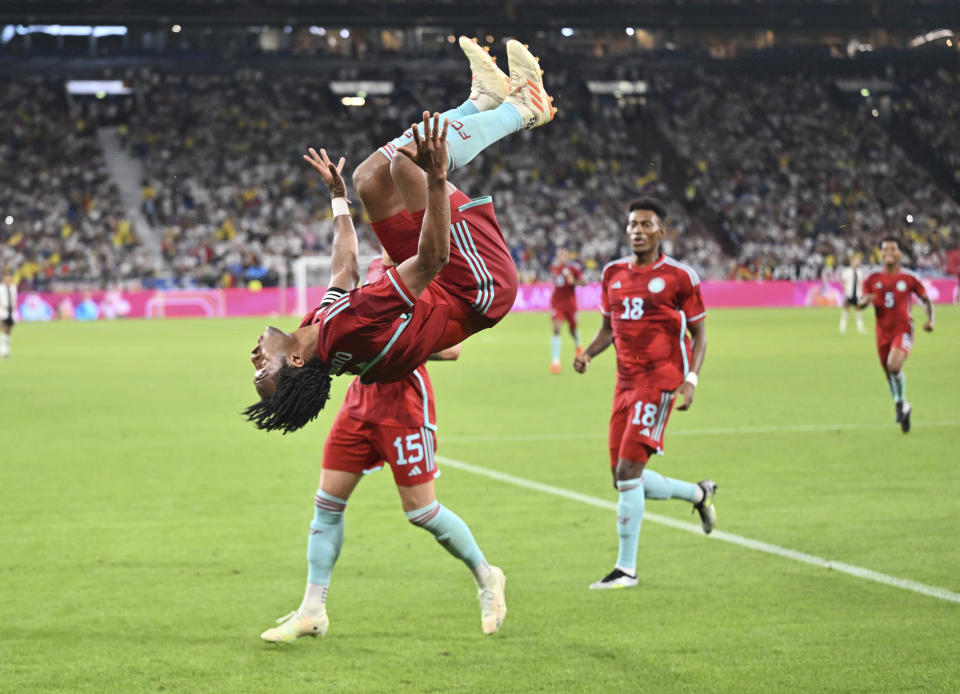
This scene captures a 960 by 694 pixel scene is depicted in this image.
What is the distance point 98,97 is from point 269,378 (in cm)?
4866

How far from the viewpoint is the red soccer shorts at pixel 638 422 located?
773 centimetres

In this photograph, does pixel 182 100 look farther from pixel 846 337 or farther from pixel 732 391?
pixel 732 391

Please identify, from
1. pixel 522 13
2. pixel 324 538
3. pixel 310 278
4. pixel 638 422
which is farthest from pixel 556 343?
pixel 522 13

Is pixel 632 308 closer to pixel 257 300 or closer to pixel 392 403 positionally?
pixel 392 403

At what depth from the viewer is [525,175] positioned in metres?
50.5

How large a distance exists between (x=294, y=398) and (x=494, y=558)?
3685mm

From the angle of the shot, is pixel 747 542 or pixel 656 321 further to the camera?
pixel 747 542

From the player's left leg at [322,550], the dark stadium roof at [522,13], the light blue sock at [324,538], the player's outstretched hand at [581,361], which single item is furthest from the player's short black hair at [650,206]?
the dark stadium roof at [522,13]

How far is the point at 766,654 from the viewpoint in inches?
233

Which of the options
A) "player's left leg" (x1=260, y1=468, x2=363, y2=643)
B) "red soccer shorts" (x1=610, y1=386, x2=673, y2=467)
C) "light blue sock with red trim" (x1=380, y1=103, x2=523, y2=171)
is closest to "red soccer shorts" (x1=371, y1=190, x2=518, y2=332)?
"light blue sock with red trim" (x1=380, y1=103, x2=523, y2=171)

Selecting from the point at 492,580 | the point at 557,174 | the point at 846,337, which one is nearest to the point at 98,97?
the point at 557,174

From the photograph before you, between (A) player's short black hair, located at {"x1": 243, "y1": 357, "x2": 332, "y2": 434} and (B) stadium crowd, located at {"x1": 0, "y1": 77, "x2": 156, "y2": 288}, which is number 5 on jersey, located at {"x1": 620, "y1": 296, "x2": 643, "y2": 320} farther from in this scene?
(B) stadium crowd, located at {"x1": 0, "y1": 77, "x2": 156, "y2": 288}

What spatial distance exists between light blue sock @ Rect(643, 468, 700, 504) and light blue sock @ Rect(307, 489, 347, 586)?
7.97ft

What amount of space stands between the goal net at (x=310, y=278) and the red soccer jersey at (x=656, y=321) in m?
30.8
